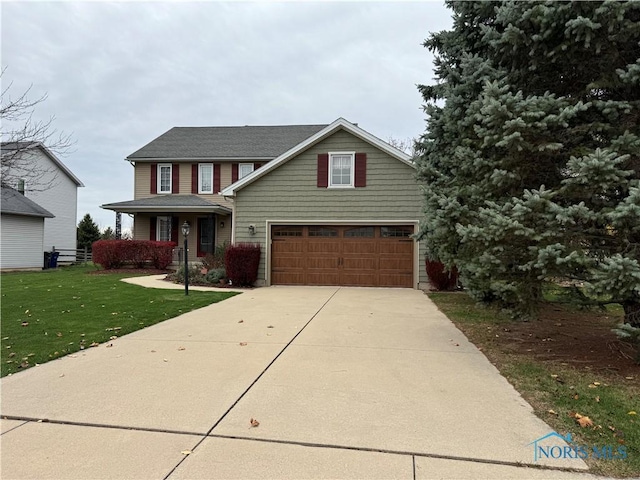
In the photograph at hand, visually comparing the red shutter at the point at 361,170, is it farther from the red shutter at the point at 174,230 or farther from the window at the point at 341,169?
the red shutter at the point at 174,230

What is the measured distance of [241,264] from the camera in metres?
12.8

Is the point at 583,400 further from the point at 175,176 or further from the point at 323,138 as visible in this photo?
the point at 175,176

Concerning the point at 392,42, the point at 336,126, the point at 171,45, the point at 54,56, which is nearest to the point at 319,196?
the point at 336,126

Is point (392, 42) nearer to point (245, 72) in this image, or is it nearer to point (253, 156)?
point (245, 72)

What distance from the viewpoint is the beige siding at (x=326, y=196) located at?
42.4ft

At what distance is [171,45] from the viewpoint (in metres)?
11.1

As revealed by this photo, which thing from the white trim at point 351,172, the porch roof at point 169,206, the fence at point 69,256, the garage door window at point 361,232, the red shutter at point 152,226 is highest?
the white trim at point 351,172

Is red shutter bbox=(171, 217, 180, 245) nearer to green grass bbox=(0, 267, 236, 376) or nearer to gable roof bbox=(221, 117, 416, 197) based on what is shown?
green grass bbox=(0, 267, 236, 376)

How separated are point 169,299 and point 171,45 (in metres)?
7.31

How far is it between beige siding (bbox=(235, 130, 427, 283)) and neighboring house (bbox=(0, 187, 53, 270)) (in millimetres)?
12884

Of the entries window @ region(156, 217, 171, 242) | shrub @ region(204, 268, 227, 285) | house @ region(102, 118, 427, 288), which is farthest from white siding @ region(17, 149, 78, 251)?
house @ region(102, 118, 427, 288)

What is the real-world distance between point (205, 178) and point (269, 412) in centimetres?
1847

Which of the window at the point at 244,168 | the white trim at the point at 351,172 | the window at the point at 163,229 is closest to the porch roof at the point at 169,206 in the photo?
the window at the point at 163,229

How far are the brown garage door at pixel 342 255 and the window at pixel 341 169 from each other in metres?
1.53
